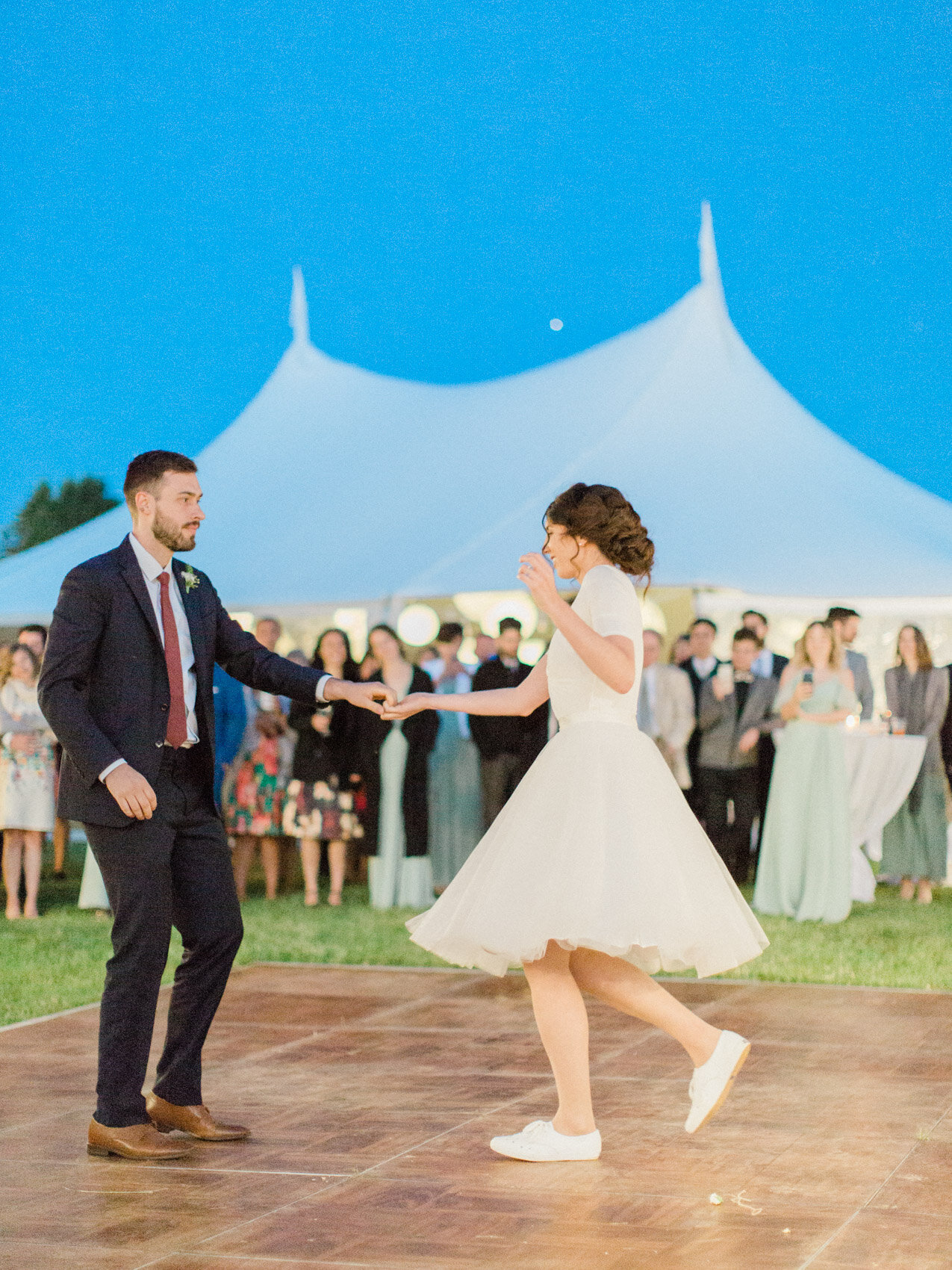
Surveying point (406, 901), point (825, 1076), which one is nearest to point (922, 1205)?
point (825, 1076)

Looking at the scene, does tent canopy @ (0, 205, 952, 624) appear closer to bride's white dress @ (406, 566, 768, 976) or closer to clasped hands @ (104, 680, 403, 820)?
bride's white dress @ (406, 566, 768, 976)

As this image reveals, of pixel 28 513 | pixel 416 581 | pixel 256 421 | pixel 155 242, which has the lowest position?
pixel 416 581

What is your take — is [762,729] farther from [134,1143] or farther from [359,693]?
[134,1143]

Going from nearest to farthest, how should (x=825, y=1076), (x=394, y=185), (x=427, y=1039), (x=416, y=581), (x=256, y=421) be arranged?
(x=825, y=1076)
(x=427, y=1039)
(x=416, y=581)
(x=256, y=421)
(x=394, y=185)

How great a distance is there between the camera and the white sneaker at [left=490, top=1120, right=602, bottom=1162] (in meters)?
4.34

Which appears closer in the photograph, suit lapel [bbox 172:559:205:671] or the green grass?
suit lapel [bbox 172:559:205:671]

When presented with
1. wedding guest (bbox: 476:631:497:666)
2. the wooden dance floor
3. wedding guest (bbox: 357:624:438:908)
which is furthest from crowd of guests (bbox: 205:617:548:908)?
the wooden dance floor

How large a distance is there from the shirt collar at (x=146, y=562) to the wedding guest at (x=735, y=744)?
22.6ft

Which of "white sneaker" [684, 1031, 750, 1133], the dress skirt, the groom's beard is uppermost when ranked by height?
the groom's beard

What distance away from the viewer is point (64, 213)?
5575 centimetres

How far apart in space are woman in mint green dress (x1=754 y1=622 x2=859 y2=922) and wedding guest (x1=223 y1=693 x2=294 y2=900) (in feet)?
10.5

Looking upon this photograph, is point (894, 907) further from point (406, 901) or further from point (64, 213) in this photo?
point (64, 213)

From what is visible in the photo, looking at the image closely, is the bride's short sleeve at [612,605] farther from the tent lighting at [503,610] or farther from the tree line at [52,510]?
the tree line at [52,510]

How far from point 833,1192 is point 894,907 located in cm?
701
